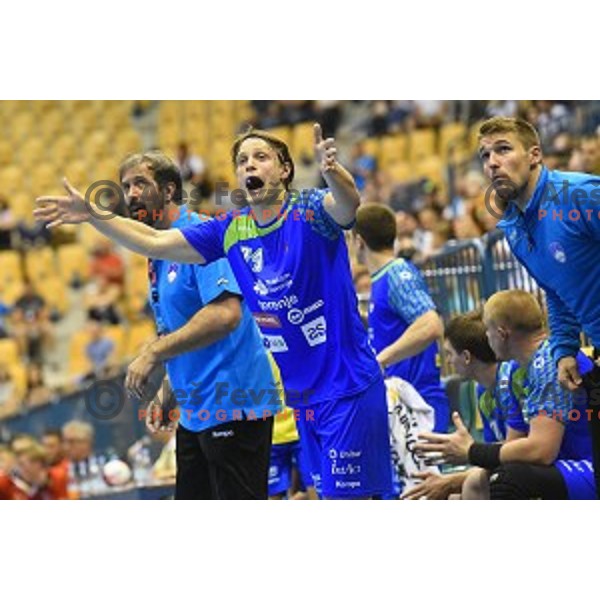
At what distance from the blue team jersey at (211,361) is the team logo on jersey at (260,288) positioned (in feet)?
0.73

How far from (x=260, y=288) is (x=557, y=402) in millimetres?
1479

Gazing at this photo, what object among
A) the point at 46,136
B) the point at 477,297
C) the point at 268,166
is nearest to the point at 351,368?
the point at 268,166

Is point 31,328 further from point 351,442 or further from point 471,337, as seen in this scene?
point 351,442

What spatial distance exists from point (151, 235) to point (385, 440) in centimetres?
149

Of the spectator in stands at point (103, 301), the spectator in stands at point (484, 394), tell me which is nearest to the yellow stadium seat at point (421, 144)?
the spectator in stands at point (103, 301)

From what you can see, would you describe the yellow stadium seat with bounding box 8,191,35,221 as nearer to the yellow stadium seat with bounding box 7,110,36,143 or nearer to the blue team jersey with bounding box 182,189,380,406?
the yellow stadium seat with bounding box 7,110,36,143

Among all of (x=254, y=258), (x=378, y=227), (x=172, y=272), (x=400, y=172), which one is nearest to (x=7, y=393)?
(x=400, y=172)

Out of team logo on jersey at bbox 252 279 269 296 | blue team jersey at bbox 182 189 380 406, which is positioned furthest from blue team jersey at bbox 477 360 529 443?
team logo on jersey at bbox 252 279 269 296

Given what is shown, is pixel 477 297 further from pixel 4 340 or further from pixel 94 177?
pixel 94 177

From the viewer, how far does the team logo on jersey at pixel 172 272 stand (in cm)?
786

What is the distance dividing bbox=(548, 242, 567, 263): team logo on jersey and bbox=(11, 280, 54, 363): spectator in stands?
12.5 metres

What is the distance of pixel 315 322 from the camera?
736cm

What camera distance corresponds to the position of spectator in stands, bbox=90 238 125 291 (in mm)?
18719
